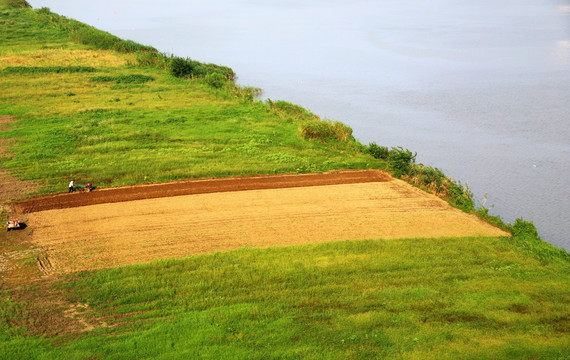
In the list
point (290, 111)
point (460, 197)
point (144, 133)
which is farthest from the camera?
point (290, 111)

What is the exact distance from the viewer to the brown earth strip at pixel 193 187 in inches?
883

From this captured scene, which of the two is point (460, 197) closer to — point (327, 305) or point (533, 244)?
point (533, 244)

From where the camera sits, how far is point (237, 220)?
21453 millimetres

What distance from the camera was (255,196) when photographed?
78.1 feet

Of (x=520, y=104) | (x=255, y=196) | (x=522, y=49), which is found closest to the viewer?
(x=255, y=196)

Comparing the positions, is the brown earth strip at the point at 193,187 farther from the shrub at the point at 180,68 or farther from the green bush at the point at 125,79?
the shrub at the point at 180,68

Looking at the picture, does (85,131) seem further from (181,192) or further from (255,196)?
(255,196)

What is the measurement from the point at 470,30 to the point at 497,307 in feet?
218

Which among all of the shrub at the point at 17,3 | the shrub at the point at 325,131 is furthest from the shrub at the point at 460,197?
the shrub at the point at 17,3

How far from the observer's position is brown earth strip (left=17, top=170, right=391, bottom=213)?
22.4 m

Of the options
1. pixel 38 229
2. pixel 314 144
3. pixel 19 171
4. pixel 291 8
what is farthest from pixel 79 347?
pixel 291 8

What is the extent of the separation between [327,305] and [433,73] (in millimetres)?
39849

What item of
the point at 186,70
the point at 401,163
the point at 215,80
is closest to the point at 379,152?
the point at 401,163

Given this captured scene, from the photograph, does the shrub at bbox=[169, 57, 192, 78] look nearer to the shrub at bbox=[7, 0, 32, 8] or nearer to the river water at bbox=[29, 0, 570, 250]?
the river water at bbox=[29, 0, 570, 250]
